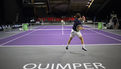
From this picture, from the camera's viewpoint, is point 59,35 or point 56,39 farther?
point 59,35

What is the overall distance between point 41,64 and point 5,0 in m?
21.5

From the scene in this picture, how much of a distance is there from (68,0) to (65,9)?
4.06m

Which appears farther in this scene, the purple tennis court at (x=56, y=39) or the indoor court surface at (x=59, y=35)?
the purple tennis court at (x=56, y=39)

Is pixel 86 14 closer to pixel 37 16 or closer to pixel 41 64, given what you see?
pixel 37 16

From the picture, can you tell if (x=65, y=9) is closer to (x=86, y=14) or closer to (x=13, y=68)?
(x=86, y=14)

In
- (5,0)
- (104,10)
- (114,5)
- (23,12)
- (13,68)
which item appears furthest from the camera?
(23,12)

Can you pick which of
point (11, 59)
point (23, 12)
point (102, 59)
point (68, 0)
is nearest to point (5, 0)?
point (23, 12)

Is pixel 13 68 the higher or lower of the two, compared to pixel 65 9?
lower

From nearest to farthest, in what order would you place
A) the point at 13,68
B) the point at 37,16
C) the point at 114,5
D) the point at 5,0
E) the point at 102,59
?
the point at 13,68, the point at 102,59, the point at 5,0, the point at 114,5, the point at 37,16

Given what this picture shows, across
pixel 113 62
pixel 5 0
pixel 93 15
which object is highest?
pixel 5 0

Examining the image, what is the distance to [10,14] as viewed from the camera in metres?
25.1

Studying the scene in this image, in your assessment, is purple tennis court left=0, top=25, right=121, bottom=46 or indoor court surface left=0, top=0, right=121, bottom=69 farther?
purple tennis court left=0, top=25, right=121, bottom=46

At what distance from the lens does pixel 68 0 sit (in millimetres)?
32812

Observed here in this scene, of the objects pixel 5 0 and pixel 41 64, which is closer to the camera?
pixel 41 64
